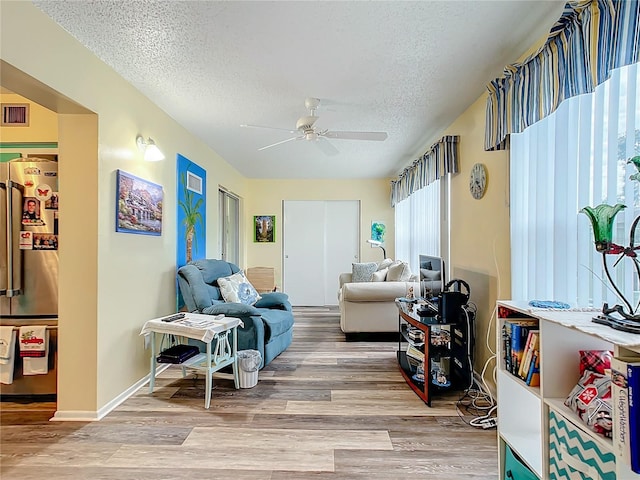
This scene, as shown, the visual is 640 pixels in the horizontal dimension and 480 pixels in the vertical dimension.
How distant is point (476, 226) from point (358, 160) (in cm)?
245

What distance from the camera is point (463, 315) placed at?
269 cm

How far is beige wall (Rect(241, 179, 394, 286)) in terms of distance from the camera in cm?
647

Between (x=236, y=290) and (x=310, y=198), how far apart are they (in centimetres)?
319

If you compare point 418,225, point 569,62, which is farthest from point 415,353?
point 418,225

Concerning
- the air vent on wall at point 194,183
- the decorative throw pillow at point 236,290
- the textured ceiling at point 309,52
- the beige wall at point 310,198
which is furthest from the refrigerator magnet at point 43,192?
the beige wall at point 310,198

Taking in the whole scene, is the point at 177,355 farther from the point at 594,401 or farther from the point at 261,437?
the point at 594,401

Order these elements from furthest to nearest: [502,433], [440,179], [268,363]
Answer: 1. [440,179]
2. [268,363]
3. [502,433]

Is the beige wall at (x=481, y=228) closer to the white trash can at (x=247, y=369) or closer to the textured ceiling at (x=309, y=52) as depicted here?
the textured ceiling at (x=309, y=52)

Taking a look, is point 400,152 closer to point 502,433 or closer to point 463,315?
point 463,315

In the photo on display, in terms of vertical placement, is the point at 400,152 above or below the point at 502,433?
above

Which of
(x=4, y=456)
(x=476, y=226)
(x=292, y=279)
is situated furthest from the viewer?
(x=292, y=279)

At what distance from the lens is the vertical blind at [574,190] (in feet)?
4.70

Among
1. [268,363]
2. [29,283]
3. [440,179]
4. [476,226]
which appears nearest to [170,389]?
[268,363]

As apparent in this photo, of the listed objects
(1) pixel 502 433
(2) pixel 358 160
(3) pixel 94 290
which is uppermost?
(2) pixel 358 160
